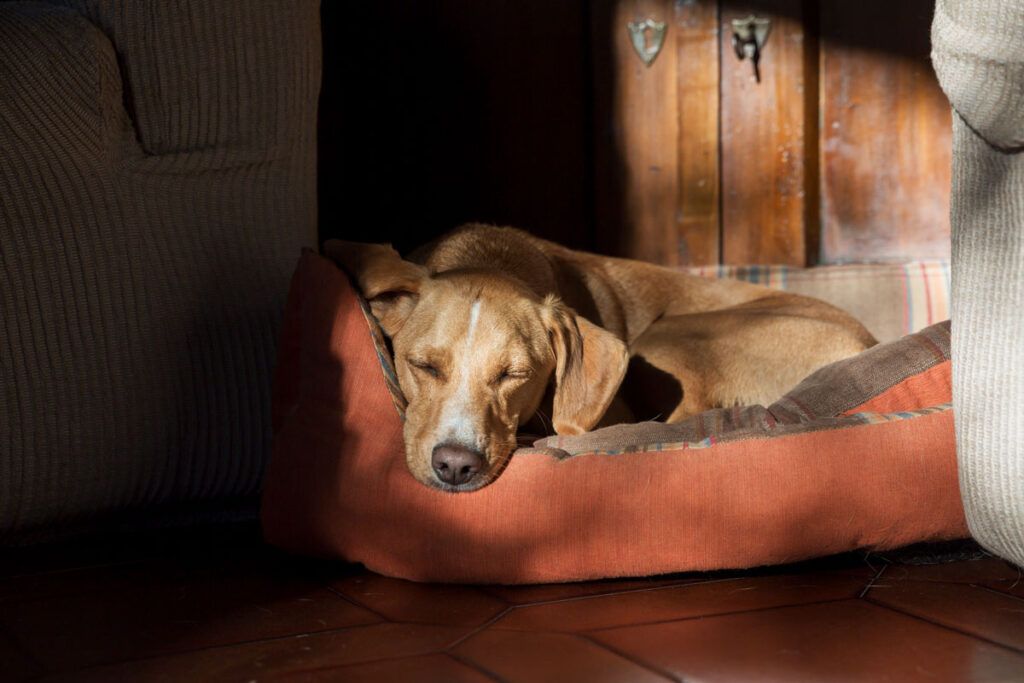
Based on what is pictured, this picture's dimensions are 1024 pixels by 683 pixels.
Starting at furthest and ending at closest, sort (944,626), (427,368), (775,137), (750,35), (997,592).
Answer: (775,137), (750,35), (427,368), (997,592), (944,626)

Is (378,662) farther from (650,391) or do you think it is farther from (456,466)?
(650,391)

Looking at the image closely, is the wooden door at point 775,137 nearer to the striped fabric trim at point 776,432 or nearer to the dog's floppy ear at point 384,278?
the dog's floppy ear at point 384,278

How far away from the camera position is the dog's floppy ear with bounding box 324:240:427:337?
9.93 feet

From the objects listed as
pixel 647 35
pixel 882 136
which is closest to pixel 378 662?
pixel 647 35

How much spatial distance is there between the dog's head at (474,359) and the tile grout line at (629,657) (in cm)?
49

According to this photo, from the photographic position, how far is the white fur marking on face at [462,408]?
8.73 feet

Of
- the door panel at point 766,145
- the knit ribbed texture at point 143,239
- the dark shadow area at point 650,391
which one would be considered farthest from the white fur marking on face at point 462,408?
the door panel at point 766,145

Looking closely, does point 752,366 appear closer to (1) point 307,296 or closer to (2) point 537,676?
(1) point 307,296

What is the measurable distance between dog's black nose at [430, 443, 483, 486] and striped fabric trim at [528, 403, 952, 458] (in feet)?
0.38

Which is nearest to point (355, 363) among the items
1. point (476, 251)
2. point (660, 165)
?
point (476, 251)

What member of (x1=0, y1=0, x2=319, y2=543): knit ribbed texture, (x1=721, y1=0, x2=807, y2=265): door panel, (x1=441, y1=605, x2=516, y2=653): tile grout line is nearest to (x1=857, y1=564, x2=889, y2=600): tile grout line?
(x1=441, y1=605, x2=516, y2=653): tile grout line

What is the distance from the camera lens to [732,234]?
480cm

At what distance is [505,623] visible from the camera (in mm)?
2340

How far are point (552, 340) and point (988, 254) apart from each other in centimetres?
113
